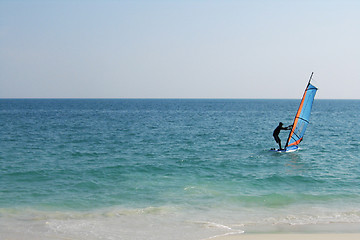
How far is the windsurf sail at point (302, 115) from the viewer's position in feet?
84.4

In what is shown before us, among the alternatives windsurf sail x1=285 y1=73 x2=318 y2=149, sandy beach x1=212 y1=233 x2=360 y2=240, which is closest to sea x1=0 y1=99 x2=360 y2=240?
sandy beach x1=212 y1=233 x2=360 y2=240

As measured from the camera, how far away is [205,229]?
11.1m

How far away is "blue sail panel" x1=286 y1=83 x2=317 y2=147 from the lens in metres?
25.7

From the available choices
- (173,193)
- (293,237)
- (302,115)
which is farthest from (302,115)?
(293,237)

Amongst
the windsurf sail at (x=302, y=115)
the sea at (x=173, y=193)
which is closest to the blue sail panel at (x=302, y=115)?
the windsurf sail at (x=302, y=115)

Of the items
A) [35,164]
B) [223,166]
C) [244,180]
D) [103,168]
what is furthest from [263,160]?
[35,164]

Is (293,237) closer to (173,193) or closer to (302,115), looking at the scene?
(173,193)

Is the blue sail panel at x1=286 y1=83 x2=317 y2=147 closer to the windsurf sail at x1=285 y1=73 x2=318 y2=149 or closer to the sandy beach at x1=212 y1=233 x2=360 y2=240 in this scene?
the windsurf sail at x1=285 y1=73 x2=318 y2=149

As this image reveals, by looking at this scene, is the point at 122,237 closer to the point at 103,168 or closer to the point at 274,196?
the point at 274,196

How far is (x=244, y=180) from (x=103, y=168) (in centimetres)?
757

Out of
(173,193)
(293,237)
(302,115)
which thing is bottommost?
(173,193)

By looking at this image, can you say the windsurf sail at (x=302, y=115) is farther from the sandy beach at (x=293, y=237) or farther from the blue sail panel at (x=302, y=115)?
the sandy beach at (x=293, y=237)

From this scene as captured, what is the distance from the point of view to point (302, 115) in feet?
87.5

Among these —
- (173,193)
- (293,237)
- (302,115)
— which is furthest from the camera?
(302,115)
